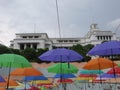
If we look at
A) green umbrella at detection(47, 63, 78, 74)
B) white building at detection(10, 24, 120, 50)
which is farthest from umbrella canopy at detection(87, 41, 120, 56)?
white building at detection(10, 24, 120, 50)

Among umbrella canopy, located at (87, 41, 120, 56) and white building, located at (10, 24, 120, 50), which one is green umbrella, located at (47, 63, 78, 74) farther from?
white building, located at (10, 24, 120, 50)

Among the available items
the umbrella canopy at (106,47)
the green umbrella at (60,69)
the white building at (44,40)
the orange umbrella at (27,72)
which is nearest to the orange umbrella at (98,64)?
the umbrella canopy at (106,47)

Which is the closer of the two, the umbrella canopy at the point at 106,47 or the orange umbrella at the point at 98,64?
the umbrella canopy at the point at 106,47

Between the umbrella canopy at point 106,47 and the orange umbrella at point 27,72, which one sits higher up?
the umbrella canopy at point 106,47

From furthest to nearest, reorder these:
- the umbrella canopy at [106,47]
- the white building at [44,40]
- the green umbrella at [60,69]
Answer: the white building at [44,40] < the green umbrella at [60,69] < the umbrella canopy at [106,47]

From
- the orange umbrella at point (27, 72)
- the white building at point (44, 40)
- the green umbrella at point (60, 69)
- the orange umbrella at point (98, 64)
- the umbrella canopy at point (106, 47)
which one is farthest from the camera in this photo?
the white building at point (44, 40)

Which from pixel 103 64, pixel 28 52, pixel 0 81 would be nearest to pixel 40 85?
pixel 103 64

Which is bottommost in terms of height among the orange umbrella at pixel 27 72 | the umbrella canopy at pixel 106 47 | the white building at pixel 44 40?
the orange umbrella at pixel 27 72

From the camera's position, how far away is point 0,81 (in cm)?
916

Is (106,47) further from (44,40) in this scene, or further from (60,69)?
(44,40)

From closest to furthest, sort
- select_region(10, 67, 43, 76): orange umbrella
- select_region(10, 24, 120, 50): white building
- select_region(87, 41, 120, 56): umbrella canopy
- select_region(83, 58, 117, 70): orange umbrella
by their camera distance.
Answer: select_region(87, 41, 120, 56): umbrella canopy < select_region(10, 67, 43, 76): orange umbrella < select_region(83, 58, 117, 70): orange umbrella < select_region(10, 24, 120, 50): white building

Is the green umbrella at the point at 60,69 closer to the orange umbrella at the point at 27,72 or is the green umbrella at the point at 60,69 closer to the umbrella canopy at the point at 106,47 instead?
the orange umbrella at the point at 27,72

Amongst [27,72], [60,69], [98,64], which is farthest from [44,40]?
[27,72]

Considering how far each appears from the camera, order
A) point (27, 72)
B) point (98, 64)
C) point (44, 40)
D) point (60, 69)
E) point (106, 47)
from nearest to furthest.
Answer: point (106, 47) < point (27, 72) < point (98, 64) < point (60, 69) < point (44, 40)
